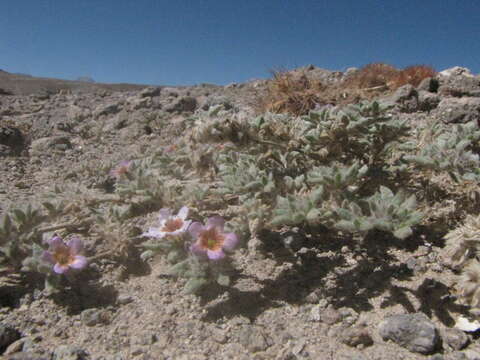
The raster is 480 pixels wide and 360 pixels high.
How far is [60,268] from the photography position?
2.12 meters

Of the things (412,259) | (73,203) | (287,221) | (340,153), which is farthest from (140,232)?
(412,259)

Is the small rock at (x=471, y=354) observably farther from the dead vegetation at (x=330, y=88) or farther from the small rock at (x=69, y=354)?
the dead vegetation at (x=330, y=88)

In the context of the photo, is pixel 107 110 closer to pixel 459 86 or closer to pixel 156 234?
pixel 156 234

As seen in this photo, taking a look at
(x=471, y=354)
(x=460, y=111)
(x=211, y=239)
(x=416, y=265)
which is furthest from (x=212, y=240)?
(x=460, y=111)

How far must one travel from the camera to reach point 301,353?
167cm

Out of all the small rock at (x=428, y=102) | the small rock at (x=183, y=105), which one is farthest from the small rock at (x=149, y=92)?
the small rock at (x=428, y=102)

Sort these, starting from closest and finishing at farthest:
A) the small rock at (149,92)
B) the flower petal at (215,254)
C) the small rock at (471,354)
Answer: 1. the small rock at (471,354)
2. the flower petal at (215,254)
3. the small rock at (149,92)

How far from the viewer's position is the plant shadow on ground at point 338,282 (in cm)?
188

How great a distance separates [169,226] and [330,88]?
443cm

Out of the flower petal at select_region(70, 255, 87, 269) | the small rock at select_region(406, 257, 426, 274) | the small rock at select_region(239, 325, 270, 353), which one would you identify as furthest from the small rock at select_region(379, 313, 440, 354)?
the flower petal at select_region(70, 255, 87, 269)

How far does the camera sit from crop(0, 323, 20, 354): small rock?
1793mm

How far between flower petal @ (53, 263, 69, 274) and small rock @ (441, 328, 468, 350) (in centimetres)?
177

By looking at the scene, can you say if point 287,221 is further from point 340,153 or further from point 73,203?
point 73,203

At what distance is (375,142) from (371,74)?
391 cm
